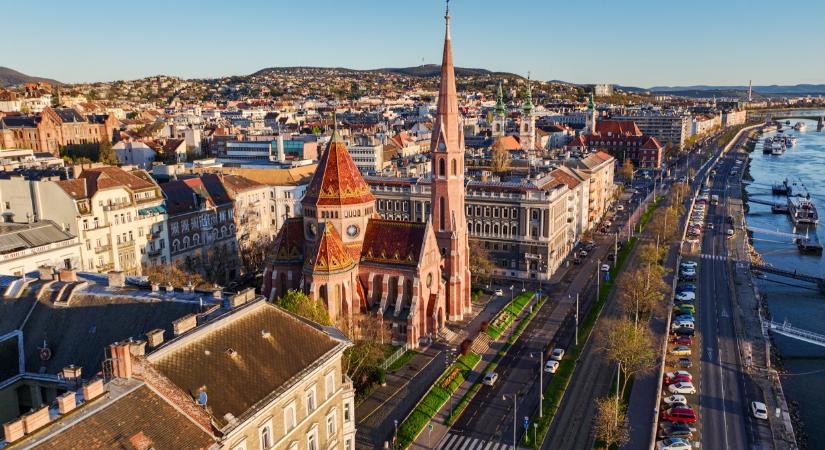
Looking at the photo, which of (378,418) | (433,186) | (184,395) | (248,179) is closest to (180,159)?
(248,179)

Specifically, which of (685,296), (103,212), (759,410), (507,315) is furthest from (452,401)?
(103,212)

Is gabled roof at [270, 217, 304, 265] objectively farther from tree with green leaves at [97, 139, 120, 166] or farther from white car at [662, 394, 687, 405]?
tree with green leaves at [97, 139, 120, 166]

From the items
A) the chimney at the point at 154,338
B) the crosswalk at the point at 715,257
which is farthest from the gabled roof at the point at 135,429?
the crosswalk at the point at 715,257

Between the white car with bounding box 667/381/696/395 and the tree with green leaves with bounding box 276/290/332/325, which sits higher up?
the tree with green leaves with bounding box 276/290/332/325

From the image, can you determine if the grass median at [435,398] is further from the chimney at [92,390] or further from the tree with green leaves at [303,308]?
the chimney at [92,390]

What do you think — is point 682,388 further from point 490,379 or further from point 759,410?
point 490,379

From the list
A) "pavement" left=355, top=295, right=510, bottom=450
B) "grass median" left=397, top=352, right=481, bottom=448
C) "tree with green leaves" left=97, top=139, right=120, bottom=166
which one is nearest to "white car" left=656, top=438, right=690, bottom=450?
"grass median" left=397, top=352, right=481, bottom=448
